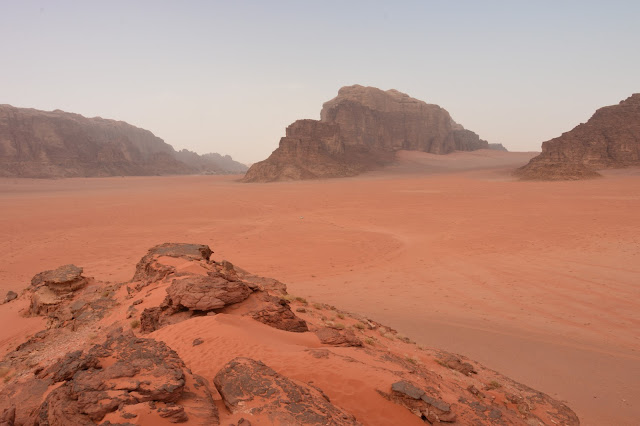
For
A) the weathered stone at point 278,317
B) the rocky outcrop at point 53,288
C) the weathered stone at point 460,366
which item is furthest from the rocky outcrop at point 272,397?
the rocky outcrop at point 53,288

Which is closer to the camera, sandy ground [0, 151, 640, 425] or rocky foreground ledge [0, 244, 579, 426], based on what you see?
rocky foreground ledge [0, 244, 579, 426]

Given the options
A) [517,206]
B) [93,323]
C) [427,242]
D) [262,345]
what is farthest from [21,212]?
[517,206]

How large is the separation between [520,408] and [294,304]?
15.0 ft

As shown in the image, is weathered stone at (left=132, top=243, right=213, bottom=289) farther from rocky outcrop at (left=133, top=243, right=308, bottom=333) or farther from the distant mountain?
the distant mountain

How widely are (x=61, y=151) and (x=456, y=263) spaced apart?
107843 millimetres

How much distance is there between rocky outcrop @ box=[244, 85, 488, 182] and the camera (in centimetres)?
7250

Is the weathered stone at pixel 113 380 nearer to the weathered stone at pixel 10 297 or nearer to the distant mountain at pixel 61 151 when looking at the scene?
the weathered stone at pixel 10 297

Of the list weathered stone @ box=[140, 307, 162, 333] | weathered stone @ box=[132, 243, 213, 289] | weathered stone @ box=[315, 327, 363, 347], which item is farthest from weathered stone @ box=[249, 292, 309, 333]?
weathered stone @ box=[132, 243, 213, 289]

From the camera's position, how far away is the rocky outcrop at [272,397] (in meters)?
3.44

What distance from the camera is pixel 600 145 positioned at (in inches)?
2351

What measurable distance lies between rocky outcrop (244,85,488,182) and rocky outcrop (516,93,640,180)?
34.0 metres

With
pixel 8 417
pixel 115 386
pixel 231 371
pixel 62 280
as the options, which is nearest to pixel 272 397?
pixel 231 371

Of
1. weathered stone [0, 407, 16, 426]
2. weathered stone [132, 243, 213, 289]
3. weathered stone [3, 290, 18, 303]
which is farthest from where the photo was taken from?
weathered stone [3, 290, 18, 303]

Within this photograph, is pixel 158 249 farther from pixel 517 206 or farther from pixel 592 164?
pixel 592 164
